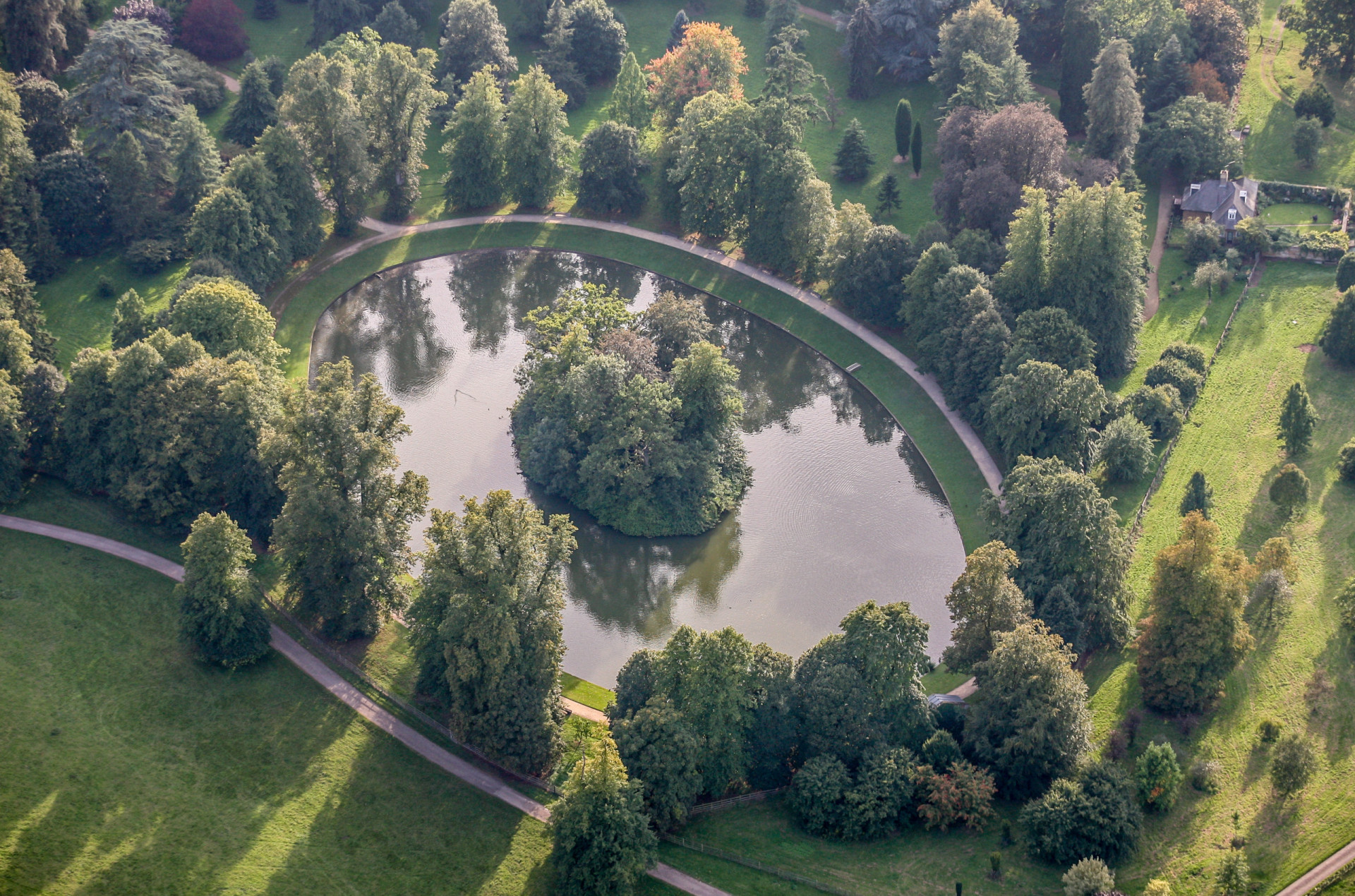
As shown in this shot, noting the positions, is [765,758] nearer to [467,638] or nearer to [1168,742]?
[467,638]

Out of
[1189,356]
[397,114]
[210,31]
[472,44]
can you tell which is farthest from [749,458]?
[210,31]

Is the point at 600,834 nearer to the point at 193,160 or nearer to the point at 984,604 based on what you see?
the point at 984,604

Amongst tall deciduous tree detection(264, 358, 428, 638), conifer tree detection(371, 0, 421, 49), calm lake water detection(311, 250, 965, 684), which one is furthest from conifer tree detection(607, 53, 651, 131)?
tall deciduous tree detection(264, 358, 428, 638)

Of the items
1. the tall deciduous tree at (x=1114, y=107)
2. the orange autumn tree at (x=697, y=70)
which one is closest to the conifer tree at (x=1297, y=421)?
the tall deciduous tree at (x=1114, y=107)

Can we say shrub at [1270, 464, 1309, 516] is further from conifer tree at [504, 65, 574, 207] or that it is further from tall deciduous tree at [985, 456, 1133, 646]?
conifer tree at [504, 65, 574, 207]

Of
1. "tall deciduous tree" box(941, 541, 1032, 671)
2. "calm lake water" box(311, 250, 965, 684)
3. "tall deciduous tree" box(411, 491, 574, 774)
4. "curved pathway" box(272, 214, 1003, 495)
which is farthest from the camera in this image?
"curved pathway" box(272, 214, 1003, 495)
